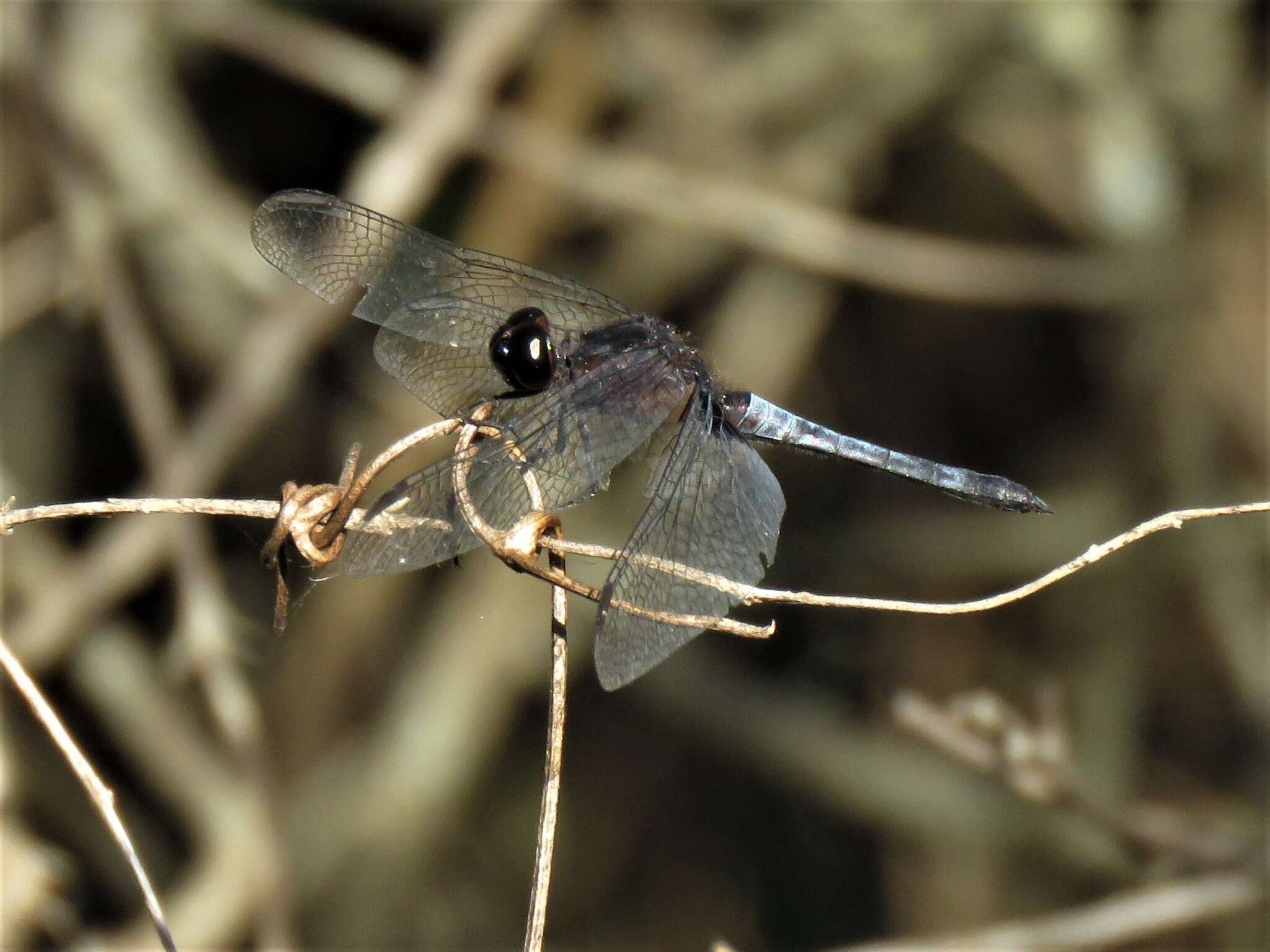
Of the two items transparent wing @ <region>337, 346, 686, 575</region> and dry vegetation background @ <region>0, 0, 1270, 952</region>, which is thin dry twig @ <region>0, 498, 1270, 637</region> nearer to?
transparent wing @ <region>337, 346, 686, 575</region>

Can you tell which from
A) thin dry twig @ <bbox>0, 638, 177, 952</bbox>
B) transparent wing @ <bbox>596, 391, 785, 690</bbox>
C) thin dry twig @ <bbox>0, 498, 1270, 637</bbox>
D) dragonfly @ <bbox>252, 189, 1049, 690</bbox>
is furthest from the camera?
dragonfly @ <bbox>252, 189, 1049, 690</bbox>

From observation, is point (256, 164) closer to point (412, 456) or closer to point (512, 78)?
point (512, 78)

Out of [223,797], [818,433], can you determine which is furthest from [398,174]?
[223,797]

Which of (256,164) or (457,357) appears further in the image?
(256,164)

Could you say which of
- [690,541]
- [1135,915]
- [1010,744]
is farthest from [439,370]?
[1135,915]

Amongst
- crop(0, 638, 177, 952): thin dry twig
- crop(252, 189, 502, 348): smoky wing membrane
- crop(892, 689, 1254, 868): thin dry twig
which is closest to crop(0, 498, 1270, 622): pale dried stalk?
crop(0, 638, 177, 952): thin dry twig

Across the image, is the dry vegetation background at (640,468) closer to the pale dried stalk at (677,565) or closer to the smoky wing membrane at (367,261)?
the smoky wing membrane at (367,261)
